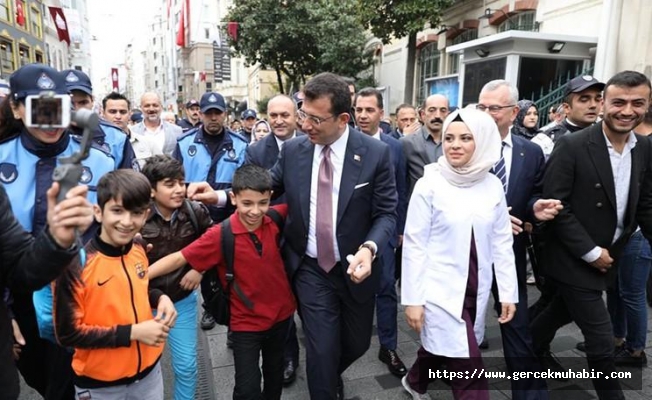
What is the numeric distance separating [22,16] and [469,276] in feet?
87.1

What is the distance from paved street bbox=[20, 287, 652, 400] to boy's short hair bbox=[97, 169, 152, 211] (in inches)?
71.0

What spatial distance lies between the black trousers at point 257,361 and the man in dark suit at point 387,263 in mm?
1014

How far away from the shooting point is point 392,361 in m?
3.56

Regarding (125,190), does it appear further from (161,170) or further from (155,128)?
(155,128)

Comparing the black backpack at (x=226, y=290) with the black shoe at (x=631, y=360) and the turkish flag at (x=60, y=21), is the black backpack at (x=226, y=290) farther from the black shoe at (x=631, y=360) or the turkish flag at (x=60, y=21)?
the turkish flag at (x=60, y=21)

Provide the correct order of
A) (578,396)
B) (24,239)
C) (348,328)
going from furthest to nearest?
(578,396) → (348,328) → (24,239)

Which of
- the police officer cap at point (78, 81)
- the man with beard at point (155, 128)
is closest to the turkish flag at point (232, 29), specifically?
the man with beard at point (155, 128)

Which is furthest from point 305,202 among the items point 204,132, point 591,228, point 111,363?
point 204,132

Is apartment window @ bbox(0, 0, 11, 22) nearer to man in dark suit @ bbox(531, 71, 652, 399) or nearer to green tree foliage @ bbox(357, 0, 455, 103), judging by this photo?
green tree foliage @ bbox(357, 0, 455, 103)

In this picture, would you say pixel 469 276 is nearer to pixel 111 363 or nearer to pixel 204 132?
pixel 111 363

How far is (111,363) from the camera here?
6.76 ft

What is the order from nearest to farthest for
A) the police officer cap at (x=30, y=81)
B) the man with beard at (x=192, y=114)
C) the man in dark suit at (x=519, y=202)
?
the police officer cap at (x=30, y=81) < the man in dark suit at (x=519, y=202) < the man with beard at (x=192, y=114)

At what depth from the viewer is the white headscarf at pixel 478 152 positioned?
8.33ft

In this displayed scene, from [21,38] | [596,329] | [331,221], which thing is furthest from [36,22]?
[596,329]
